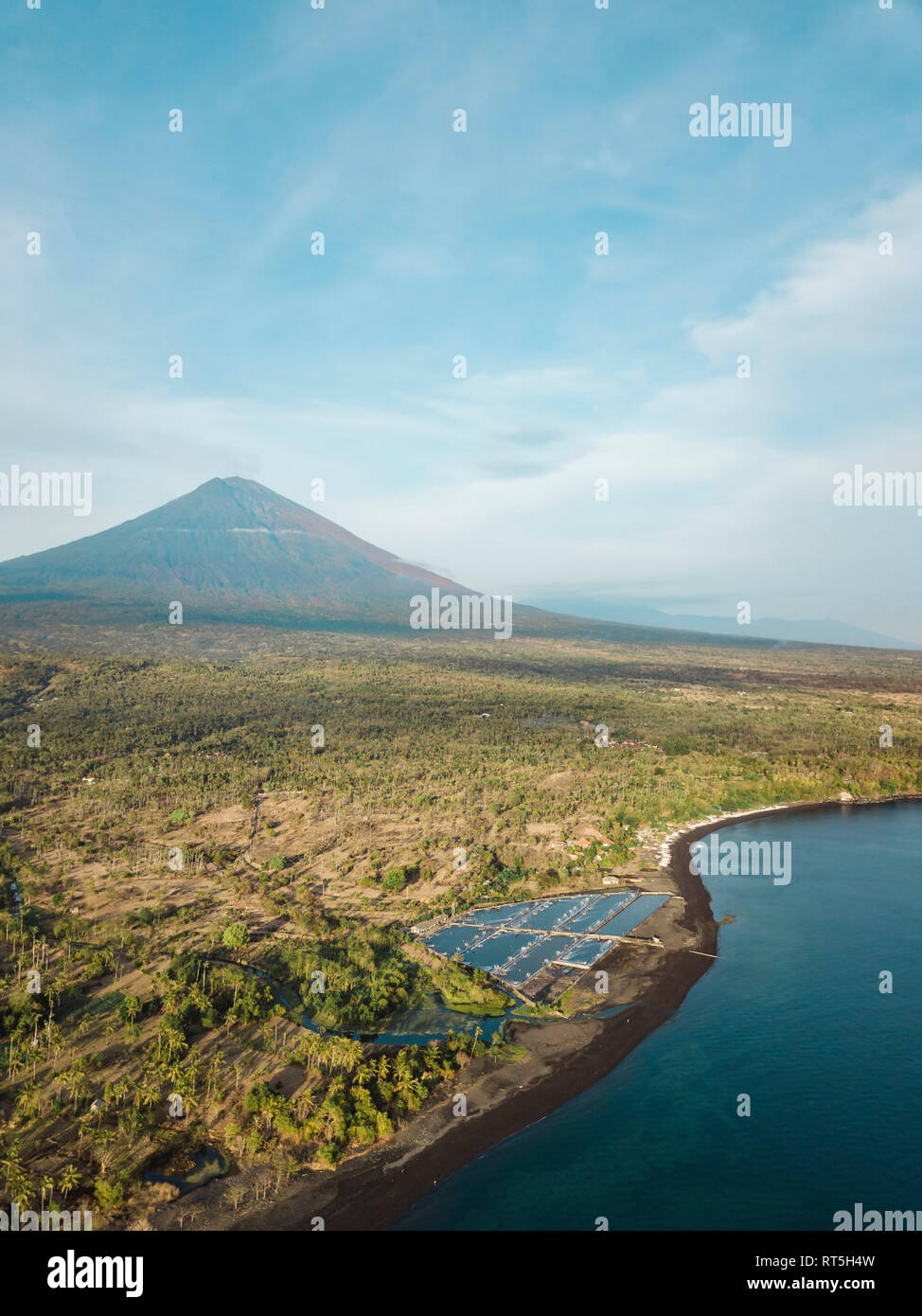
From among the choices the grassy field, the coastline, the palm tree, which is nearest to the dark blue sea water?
the coastline

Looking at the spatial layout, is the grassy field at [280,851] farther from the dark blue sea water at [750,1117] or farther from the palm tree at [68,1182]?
the dark blue sea water at [750,1117]

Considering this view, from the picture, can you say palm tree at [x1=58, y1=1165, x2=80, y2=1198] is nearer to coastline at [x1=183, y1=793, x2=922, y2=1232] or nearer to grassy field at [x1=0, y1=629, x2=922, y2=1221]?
grassy field at [x1=0, y1=629, x2=922, y2=1221]

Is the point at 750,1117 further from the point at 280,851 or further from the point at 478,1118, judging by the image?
the point at 280,851
